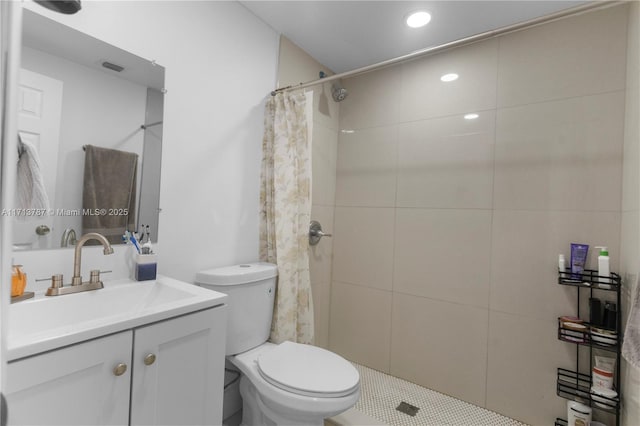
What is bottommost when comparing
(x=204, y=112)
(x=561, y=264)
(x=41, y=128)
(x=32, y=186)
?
(x=561, y=264)

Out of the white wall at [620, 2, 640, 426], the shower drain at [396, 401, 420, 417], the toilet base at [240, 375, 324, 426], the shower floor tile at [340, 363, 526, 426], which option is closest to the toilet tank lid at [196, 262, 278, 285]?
the toilet base at [240, 375, 324, 426]

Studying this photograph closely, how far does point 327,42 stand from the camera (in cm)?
204

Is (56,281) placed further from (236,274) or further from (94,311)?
(236,274)

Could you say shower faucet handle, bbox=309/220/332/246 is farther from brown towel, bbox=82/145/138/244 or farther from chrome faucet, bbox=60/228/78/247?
chrome faucet, bbox=60/228/78/247

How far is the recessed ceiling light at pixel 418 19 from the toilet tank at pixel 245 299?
163 centimetres

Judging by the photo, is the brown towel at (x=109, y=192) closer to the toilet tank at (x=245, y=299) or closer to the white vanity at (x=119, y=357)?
the white vanity at (x=119, y=357)

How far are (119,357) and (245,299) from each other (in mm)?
703

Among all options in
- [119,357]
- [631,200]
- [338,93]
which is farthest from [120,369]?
[338,93]

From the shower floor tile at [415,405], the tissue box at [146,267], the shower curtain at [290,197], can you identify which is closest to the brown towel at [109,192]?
the tissue box at [146,267]

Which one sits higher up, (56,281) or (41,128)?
(41,128)

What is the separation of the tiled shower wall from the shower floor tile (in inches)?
2.6

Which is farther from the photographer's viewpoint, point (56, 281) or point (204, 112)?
point (204, 112)

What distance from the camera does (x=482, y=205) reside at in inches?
72.9

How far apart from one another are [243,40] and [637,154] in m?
1.96
